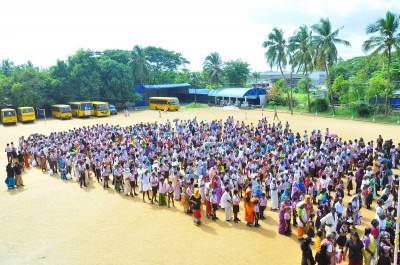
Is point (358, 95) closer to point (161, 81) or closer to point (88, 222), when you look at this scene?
point (88, 222)

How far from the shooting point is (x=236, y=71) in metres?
54.2

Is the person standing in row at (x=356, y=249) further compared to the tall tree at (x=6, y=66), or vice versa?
the tall tree at (x=6, y=66)

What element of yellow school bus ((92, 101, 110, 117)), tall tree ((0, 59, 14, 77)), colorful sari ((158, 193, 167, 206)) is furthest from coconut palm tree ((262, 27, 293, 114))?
tall tree ((0, 59, 14, 77))

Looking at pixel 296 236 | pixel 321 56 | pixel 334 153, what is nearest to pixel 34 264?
pixel 296 236

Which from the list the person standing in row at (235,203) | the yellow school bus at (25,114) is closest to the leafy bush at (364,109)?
the person standing in row at (235,203)

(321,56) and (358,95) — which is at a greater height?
(321,56)

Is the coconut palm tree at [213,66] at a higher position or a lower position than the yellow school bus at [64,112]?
higher

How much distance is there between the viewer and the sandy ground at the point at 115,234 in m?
8.23

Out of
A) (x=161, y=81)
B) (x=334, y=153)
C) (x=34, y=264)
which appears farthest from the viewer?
(x=161, y=81)

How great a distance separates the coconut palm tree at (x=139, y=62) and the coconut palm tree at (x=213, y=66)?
31.5 ft

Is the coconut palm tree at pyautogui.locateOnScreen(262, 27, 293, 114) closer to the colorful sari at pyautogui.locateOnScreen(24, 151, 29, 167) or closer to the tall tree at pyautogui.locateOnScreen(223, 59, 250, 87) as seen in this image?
the tall tree at pyautogui.locateOnScreen(223, 59, 250, 87)

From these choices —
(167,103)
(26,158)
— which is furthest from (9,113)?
(26,158)

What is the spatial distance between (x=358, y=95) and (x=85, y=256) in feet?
107

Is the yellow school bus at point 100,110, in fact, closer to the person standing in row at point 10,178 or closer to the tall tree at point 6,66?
the person standing in row at point 10,178
